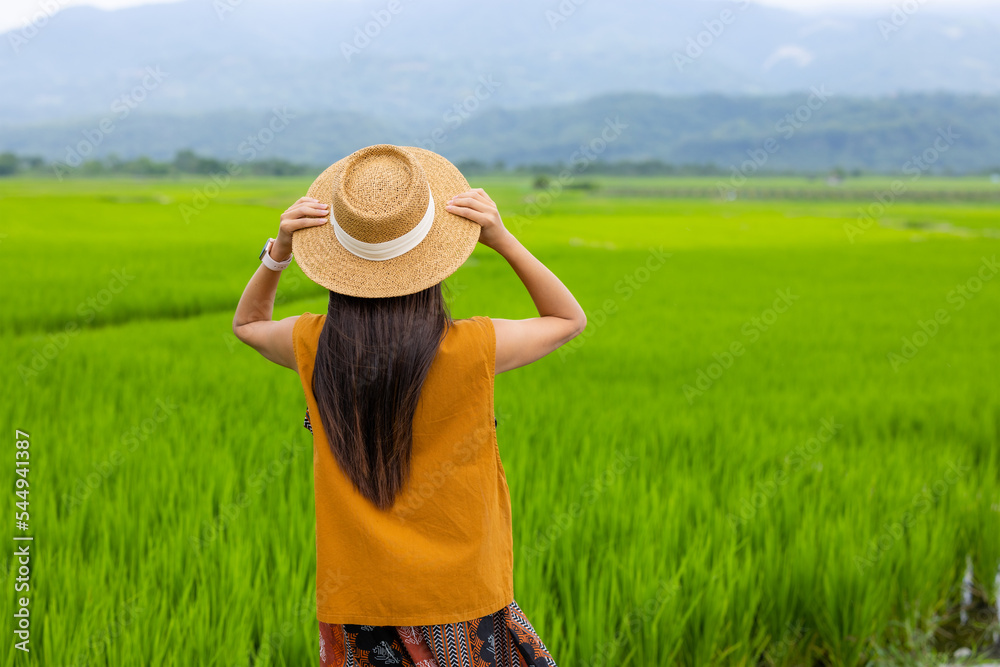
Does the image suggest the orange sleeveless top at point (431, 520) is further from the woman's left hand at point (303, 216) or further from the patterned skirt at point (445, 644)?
the woman's left hand at point (303, 216)

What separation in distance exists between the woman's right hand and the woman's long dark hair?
0.43 feet

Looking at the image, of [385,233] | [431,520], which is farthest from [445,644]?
Answer: [385,233]

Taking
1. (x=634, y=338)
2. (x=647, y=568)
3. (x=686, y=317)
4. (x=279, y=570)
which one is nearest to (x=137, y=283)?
(x=634, y=338)

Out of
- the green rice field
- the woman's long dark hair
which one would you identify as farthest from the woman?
the green rice field

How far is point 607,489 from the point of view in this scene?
2.88 meters

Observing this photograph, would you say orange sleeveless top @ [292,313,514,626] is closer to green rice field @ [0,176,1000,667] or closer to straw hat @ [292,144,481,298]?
straw hat @ [292,144,481,298]

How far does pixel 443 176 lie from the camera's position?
115cm

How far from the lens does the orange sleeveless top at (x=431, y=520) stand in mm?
1133

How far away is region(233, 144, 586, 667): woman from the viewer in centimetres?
108

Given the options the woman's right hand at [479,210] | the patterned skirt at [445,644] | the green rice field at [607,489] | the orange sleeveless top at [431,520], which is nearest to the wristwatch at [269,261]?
the orange sleeveless top at [431,520]

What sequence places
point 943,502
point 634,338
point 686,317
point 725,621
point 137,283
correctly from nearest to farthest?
point 725,621
point 943,502
point 634,338
point 686,317
point 137,283

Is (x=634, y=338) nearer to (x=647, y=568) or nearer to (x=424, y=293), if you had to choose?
(x=647, y=568)

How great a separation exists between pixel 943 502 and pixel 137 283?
25.7 feet

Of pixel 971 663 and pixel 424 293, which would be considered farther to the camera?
pixel 971 663
